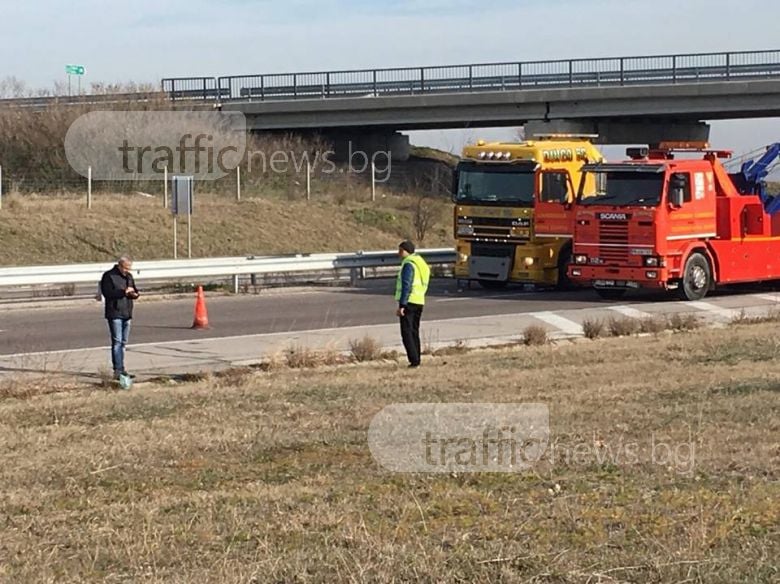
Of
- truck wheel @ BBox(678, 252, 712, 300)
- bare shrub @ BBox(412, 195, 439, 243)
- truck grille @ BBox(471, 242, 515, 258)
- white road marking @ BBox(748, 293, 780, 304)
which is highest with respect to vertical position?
bare shrub @ BBox(412, 195, 439, 243)

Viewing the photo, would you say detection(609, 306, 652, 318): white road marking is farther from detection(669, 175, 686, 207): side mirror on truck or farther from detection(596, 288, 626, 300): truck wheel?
detection(669, 175, 686, 207): side mirror on truck

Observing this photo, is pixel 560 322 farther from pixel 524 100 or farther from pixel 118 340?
pixel 524 100

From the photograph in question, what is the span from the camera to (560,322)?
21.2 metres

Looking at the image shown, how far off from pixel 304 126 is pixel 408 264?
139 ft

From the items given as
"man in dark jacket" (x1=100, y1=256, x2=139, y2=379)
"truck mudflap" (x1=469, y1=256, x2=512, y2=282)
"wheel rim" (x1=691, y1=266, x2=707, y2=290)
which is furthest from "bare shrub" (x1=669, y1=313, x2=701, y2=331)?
"man in dark jacket" (x1=100, y1=256, x2=139, y2=379)

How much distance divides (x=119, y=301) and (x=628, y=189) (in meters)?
12.6

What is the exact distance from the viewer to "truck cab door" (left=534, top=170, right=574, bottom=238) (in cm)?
2633

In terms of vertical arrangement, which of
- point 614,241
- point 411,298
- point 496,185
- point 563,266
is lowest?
point 411,298

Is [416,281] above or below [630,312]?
above

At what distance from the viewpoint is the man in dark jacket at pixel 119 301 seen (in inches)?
589

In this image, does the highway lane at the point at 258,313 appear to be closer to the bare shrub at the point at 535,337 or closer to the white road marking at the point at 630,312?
the white road marking at the point at 630,312

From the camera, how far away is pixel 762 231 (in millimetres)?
26188
